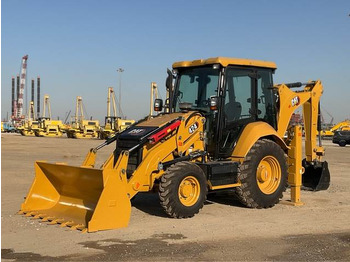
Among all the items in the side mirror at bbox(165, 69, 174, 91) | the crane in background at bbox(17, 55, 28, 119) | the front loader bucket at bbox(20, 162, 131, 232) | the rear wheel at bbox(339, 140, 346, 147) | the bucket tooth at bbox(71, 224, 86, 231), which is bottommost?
the bucket tooth at bbox(71, 224, 86, 231)

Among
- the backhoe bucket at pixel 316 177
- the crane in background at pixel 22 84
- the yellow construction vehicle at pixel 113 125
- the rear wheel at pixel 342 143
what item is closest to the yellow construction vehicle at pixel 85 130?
the yellow construction vehicle at pixel 113 125

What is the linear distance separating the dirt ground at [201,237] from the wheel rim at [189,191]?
1.08ft

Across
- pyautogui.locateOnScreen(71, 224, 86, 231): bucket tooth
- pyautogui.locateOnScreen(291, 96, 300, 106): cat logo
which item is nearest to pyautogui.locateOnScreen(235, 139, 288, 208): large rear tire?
pyautogui.locateOnScreen(291, 96, 300, 106): cat logo

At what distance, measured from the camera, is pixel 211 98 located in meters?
8.40

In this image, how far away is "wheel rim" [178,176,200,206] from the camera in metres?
7.61

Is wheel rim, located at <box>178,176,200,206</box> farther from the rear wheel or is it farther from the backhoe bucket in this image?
the rear wheel

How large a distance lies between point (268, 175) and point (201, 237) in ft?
9.89

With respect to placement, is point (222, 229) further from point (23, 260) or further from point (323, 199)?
point (323, 199)

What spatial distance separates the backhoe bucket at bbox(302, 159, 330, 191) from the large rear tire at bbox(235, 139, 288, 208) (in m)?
1.64

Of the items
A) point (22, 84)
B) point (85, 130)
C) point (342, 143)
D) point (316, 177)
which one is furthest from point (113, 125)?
point (22, 84)

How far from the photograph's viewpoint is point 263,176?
8.88 meters

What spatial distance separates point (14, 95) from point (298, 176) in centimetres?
14717

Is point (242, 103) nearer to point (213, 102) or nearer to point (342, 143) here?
point (213, 102)

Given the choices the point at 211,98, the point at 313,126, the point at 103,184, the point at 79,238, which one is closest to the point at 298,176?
the point at 313,126
